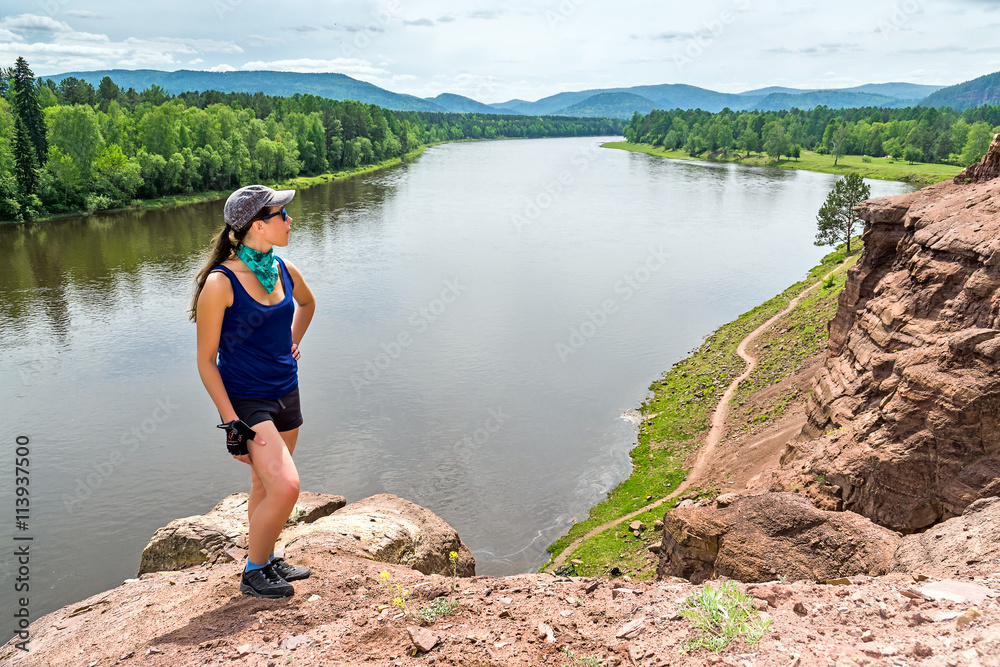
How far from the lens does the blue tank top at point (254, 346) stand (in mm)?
6180

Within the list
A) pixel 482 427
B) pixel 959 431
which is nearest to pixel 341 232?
pixel 482 427

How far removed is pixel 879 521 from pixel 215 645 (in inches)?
418

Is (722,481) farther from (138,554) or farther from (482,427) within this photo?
(138,554)

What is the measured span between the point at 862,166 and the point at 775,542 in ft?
436

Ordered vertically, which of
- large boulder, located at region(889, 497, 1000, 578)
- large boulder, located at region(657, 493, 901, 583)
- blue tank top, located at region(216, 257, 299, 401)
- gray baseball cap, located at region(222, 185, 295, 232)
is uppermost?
gray baseball cap, located at region(222, 185, 295, 232)

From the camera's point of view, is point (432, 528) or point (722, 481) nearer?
point (432, 528)

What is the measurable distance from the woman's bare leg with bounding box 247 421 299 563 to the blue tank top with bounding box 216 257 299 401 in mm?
415

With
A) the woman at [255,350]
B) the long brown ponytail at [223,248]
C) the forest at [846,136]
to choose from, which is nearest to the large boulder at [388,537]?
the woman at [255,350]

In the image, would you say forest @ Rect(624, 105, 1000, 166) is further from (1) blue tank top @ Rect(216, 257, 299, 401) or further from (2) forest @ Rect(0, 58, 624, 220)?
(1) blue tank top @ Rect(216, 257, 299, 401)

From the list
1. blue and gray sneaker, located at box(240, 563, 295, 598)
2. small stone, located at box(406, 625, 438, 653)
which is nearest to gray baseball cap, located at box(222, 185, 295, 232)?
blue and gray sneaker, located at box(240, 563, 295, 598)

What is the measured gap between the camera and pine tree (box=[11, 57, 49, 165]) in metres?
73.2

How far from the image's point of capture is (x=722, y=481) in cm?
2006

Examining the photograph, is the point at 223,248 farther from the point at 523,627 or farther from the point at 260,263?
the point at 523,627

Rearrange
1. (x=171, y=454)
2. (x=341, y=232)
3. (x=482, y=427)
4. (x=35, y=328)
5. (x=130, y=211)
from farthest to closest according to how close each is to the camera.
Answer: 1. (x=130, y=211)
2. (x=341, y=232)
3. (x=35, y=328)
4. (x=482, y=427)
5. (x=171, y=454)
